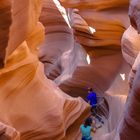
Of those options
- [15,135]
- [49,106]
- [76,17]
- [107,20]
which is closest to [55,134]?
[49,106]

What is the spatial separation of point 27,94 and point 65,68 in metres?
1.44

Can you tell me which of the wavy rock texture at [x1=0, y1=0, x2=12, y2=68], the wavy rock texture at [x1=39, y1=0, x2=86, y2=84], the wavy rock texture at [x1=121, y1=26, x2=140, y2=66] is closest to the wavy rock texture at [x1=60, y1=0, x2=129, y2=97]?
the wavy rock texture at [x1=39, y1=0, x2=86, y2=84]

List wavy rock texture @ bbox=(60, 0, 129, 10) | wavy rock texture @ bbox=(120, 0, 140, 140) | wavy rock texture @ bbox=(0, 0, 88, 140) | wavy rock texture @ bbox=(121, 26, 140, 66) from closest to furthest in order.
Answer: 1. wavy rock texture @ bbox=(120, 0, 140, 140)
2. wavy rock texture @ bbox=(0, 0, 88, 140)
3. wavy rock texture @ bbox=(121, 26, 140, 66)
4. wavy rock texture @ bbox=(60, 0, 129, 10)

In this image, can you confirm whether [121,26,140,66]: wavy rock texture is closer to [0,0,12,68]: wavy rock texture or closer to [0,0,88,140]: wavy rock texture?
[0,0,88,140]: wavy rock texture

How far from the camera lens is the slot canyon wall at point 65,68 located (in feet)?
5.38

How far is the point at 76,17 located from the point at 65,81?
0.45m

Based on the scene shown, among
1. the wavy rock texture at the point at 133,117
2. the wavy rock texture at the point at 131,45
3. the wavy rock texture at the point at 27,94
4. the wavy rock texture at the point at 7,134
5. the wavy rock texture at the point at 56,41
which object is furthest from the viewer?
the wavy rock texture at the point at 56,41

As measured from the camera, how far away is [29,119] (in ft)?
6.39

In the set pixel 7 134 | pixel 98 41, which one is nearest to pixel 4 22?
pixel 7 134

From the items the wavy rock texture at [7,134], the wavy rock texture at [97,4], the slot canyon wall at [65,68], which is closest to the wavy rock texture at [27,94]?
the slot canyon wall at [65,68]

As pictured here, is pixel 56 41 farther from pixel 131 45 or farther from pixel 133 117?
pixel 133 117

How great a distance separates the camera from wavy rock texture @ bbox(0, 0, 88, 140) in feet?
6.06

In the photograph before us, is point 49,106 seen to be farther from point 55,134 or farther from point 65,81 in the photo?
point 65,81

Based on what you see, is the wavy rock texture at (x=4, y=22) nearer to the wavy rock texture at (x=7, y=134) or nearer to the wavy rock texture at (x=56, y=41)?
the wavy rock texture at (x=7, y=134)
